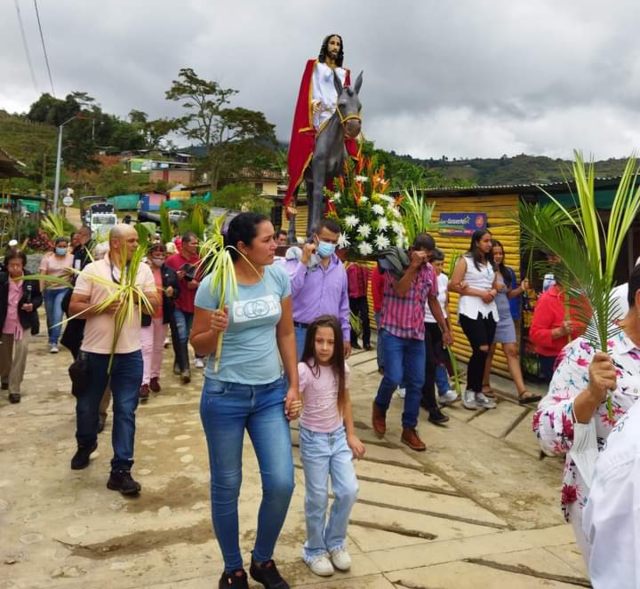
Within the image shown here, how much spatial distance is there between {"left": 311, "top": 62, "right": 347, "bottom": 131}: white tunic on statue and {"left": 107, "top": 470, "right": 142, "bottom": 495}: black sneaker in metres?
4.28

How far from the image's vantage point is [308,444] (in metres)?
3.29

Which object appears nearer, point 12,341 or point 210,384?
point 210,384

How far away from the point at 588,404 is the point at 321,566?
1.78 metres

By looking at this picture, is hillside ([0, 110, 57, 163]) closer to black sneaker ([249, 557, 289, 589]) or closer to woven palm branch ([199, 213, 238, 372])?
woven palm branch ([199, 213, 238, 372])

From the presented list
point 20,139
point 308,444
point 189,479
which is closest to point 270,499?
point 308,444

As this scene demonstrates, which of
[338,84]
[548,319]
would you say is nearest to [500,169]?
[338,84]

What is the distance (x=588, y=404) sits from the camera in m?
1.99

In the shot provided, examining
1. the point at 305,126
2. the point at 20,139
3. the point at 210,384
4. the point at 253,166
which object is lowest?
the point at 210,384

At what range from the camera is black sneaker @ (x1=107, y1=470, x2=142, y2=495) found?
4086 mm

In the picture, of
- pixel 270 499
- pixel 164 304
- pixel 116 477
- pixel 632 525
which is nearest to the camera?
pixel 632 525

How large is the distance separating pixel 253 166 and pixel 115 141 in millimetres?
42968

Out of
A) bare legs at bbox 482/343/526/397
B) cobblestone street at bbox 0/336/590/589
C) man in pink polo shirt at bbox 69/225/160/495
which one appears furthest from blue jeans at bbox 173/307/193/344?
bare legs at bbox 482/343/526/397

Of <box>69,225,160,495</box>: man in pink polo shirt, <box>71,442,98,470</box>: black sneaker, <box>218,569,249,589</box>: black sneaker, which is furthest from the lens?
<box>71,442,98,470</box>: black sneaker

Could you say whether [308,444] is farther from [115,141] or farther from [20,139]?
[115,141]
